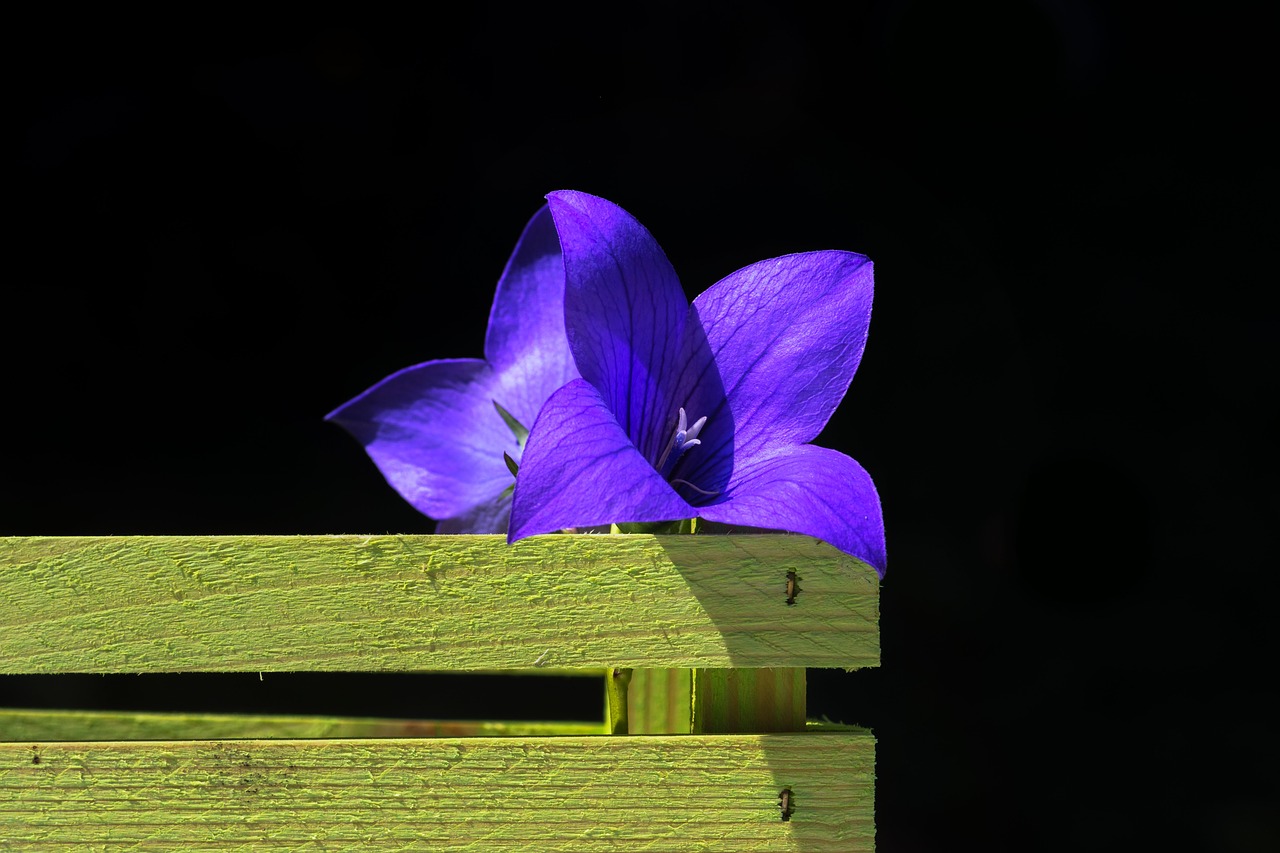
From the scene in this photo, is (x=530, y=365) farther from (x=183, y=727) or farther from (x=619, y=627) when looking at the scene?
(x=183, y=727)

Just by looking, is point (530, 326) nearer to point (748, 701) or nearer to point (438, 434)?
point (438, 434)

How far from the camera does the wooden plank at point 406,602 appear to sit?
38 cm

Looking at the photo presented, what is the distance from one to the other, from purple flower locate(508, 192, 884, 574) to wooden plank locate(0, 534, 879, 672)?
4 cm

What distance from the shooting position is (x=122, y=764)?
1.28 ft

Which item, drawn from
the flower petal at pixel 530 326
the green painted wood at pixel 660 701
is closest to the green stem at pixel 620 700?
the green painted wood at pixel 660 701

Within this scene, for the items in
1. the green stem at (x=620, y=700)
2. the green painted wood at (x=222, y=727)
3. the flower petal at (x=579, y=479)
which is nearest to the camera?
the flower petal at (x=579, y=479)

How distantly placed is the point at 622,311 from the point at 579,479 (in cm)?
8

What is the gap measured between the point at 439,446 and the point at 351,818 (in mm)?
163

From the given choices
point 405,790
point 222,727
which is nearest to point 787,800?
point 405,790

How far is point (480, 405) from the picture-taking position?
1.59 ft

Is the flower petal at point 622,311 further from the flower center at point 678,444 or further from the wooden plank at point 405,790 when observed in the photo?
the wooden plank at point 405,790

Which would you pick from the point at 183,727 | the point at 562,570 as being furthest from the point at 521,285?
the point at 183,727

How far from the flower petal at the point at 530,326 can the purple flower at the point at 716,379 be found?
9 cm

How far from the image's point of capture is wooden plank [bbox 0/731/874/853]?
39cm
